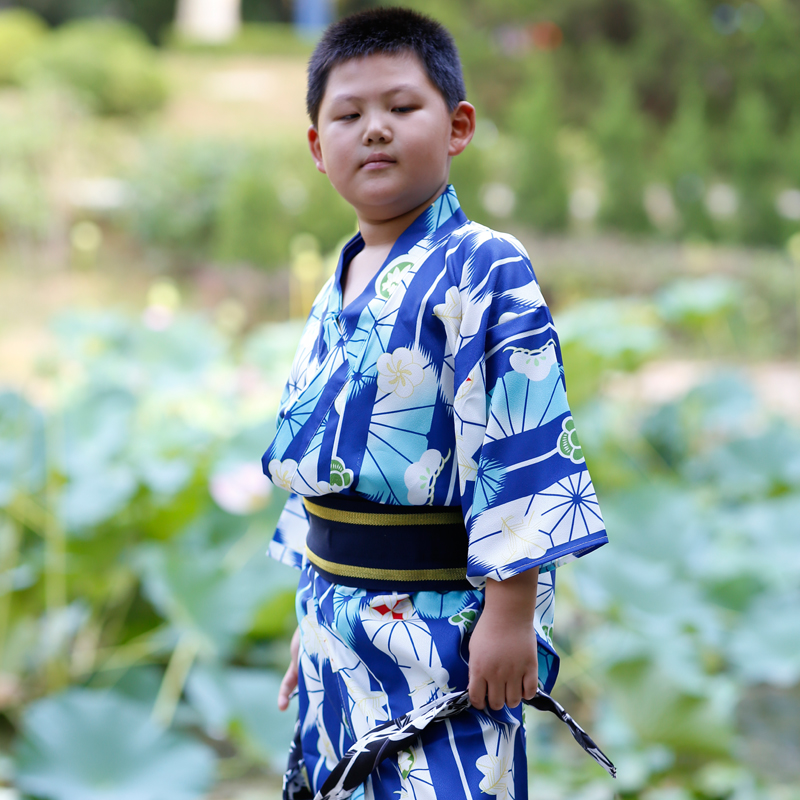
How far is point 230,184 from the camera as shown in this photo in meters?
6.15

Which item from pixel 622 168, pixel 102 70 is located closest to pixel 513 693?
pixel 622 168

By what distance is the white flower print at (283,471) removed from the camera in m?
0.78

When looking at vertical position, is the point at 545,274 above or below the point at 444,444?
above

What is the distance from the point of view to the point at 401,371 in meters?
0.74

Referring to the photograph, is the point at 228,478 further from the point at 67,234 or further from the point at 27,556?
the point at 67,234

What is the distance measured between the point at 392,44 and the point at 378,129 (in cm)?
8

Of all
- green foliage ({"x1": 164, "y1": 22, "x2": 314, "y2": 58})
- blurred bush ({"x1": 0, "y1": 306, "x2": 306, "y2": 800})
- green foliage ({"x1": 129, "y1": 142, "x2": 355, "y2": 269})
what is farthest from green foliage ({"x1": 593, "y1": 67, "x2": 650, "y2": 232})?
green foliage ({"x1": 164, "y1": 22, "x2": 314, "y2": 58})

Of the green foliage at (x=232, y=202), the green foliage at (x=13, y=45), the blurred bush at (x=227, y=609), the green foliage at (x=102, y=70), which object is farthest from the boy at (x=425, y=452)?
the green foliage at (x=13, y=45)

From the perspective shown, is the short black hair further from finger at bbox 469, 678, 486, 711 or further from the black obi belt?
finger at bbox 469, 678, 486, 711

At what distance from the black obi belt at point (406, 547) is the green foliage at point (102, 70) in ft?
25.8

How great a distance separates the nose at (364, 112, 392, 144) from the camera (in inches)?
28.7

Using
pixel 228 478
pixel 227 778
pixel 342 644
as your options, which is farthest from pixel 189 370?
pixel 342 644

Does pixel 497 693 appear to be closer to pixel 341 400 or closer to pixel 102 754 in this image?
pixel 341 400

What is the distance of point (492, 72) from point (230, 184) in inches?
84.5
